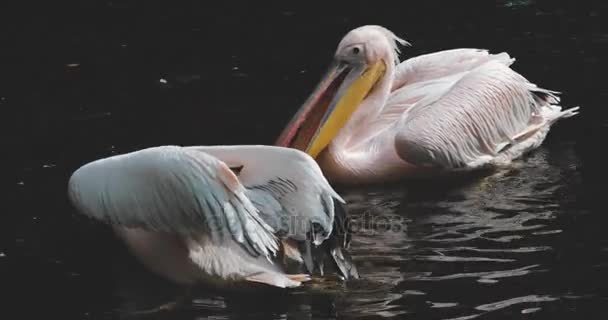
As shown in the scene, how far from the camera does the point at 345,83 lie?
280 inches

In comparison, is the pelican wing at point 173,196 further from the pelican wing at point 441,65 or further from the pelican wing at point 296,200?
the pelican wing at point 441,65

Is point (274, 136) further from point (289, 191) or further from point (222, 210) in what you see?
point (222, 210)

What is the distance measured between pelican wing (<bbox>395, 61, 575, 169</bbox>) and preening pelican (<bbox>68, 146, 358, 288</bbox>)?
1497mm

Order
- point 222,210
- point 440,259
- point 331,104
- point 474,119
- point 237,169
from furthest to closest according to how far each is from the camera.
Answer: point 474,119
point 331,104
point 440,259
point 237,169
point 222,210

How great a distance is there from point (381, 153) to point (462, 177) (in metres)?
0.48

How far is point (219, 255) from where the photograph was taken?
5.38 m

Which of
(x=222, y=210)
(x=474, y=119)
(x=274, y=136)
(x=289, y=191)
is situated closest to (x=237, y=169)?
(x=289, y=191)

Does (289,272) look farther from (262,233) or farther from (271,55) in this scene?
(271,55)

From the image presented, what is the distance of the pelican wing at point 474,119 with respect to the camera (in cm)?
689

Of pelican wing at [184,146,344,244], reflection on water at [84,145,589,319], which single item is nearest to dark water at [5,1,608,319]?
reflection on water at [84,145,589,319]

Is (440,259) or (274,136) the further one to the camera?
(274,136)

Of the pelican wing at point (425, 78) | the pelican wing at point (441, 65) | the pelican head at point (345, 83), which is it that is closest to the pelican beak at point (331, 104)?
the pelican head at point (345, 83)

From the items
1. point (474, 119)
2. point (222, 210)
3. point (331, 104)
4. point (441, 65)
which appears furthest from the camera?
point (441, 65)

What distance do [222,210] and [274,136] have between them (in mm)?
2673
